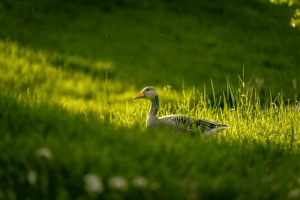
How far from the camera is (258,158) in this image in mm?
3439

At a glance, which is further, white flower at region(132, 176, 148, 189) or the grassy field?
the grassy field

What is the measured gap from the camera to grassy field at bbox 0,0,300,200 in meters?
2.53

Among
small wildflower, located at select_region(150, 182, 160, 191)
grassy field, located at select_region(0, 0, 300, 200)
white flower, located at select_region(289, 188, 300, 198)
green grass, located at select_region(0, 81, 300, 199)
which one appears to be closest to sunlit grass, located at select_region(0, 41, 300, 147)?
grassy field, located at select_region(0, 0, 300, 200)

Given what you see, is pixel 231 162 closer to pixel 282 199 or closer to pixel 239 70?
pixel 282 199

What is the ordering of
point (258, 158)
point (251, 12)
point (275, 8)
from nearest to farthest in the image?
point (258, 158) → point (251, 12) → point (275, 8)

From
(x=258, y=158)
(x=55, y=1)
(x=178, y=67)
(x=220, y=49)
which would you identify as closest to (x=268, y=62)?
(x=220, y=49)

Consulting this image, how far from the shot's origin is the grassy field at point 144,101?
253 centimetres

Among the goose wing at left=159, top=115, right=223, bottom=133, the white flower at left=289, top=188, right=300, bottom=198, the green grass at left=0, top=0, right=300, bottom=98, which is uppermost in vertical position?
the green grass at left=0, top=0, right=300, bottom=98

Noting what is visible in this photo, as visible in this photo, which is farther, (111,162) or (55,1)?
(55,1)

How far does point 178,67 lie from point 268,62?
158 inches

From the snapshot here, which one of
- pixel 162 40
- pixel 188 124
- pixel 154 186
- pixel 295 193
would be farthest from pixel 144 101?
pixel 162 40

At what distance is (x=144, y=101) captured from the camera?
6.29 metres

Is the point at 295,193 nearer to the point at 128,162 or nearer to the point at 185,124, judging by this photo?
the point at 128,162

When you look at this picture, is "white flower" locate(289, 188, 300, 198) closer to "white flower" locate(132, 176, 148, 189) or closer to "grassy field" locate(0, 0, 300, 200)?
"grassy field" locate(0, 0, 300, 200)
